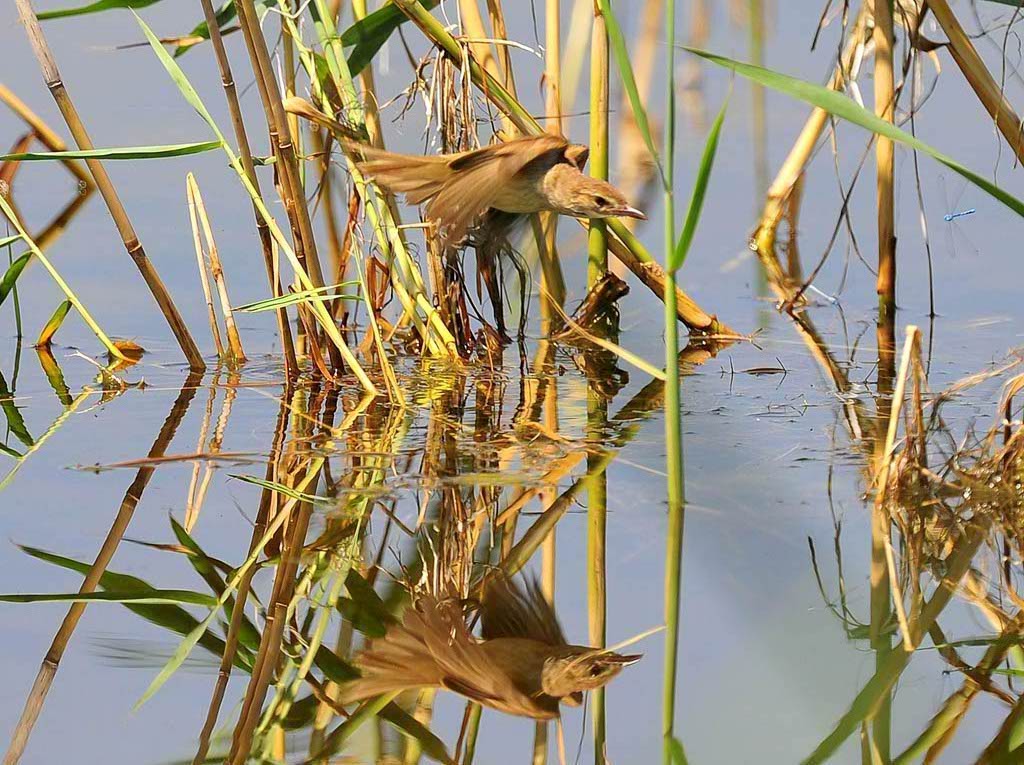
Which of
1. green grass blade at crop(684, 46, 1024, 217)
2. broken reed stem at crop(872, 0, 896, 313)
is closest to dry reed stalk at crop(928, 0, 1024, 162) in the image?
broken reed stem at crop(872, 0, 896, 313)

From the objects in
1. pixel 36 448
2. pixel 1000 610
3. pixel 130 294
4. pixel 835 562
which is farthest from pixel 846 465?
pixel 130 294

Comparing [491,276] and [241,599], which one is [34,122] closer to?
[491,276]

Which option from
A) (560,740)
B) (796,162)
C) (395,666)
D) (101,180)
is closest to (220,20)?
(101,180)

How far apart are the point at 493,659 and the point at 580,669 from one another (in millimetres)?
108

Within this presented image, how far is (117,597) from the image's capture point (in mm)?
1654

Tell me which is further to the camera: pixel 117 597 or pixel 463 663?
pixel 117 597

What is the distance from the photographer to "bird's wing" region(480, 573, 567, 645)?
1.60 metres

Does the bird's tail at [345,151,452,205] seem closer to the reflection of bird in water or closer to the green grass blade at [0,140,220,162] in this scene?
the green grass blade at [0,140,220,162]

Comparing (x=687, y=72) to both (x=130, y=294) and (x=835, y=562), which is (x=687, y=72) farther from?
(x=835, y=562)

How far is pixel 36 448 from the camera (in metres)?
2.23

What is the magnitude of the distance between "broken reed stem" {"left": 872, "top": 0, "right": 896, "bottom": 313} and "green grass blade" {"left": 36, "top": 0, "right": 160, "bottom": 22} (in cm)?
150

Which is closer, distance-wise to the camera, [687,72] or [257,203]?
[257,203]

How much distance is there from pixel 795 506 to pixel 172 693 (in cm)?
93

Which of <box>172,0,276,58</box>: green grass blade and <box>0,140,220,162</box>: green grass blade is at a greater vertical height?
<box>172,0,276,58</box>: green grass blade
